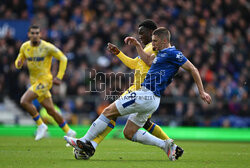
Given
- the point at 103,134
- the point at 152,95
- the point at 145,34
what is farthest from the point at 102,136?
the point at 145,34

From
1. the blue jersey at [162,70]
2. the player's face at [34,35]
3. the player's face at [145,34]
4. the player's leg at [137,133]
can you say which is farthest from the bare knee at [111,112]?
the player's face at [34,35]

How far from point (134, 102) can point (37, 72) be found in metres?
4.87

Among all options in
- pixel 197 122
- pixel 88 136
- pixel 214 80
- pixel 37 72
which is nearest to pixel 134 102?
pixel 88 136

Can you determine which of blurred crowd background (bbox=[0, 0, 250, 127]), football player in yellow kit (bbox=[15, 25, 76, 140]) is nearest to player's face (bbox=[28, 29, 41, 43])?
football player in yellow kit (bbox=[15, 25, 76, 140])

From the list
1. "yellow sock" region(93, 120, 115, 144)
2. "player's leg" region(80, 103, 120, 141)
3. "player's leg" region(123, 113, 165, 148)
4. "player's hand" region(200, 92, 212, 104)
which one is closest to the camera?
"player's hand" region(200, 92, 212, 104)

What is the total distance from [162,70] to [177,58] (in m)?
0.31

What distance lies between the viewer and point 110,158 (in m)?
7.87

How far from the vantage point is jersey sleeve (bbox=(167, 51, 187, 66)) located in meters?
7.33

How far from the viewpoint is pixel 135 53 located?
18.0m

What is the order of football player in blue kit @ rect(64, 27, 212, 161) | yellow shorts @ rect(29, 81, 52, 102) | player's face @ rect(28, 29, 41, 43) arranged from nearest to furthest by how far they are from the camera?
football player in blue kit @ rect(64, 27, 212, 161) → yellow shorts @ rect(29, 81, 52, 102) → player's face @ rect(28, 29, 41, 43)

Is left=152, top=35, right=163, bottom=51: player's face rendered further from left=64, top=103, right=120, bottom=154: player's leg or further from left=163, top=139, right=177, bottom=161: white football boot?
left=163, top=139, right=177, bottom=161: white football boot

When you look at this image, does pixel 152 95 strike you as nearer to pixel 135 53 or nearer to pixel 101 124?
pixel 101 124

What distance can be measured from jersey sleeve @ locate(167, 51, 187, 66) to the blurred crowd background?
8.90m

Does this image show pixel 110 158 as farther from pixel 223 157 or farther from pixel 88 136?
pixel 223 157
